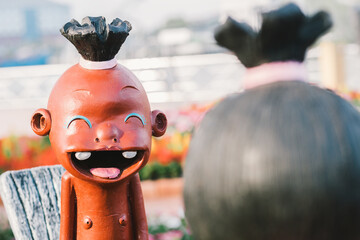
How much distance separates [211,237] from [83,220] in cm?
117

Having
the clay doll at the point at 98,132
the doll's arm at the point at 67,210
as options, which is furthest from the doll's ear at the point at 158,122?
the doll's arm at the point at 67,210

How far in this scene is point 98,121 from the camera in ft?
7.01

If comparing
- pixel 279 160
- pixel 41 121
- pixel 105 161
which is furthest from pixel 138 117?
pixel 279 160

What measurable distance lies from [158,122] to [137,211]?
392 millimetres

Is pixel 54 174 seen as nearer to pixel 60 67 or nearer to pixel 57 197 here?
pixel 57 197

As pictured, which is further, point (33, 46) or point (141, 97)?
point (33, 46)

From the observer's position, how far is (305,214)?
115 cm

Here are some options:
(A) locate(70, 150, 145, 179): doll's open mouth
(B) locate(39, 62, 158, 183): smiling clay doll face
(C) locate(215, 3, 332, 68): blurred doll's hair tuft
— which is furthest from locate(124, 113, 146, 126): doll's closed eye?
(C) locate(215, 3, 332, 68): blurred doll's hair tuft

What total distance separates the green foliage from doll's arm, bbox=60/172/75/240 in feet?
10.7

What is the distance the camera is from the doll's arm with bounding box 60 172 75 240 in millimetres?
2299

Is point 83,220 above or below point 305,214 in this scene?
below

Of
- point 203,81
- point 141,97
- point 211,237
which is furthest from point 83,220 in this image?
point 203,81

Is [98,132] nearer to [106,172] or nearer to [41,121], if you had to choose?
[106,172]

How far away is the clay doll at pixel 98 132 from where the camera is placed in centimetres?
213
